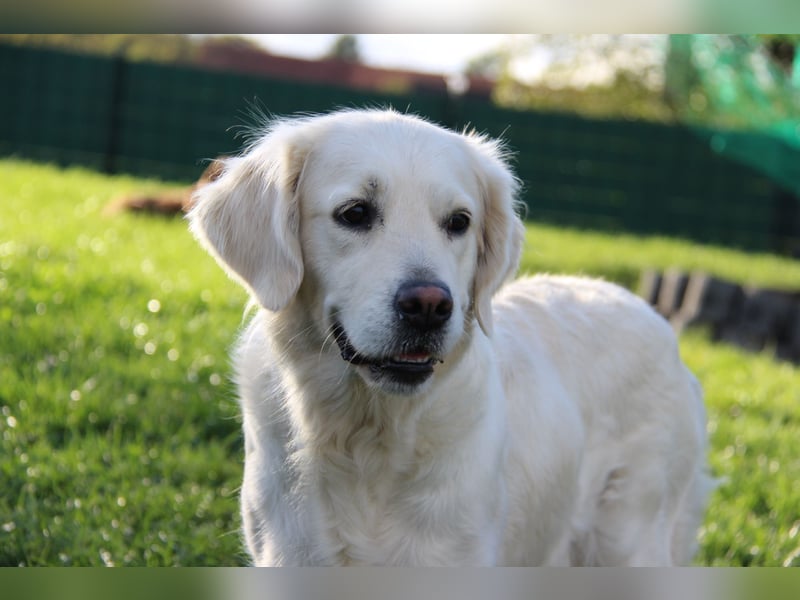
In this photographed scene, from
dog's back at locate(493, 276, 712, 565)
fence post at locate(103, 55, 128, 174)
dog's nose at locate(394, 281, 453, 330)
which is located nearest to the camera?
dog's nose at locate(394, 281, 453, 330)

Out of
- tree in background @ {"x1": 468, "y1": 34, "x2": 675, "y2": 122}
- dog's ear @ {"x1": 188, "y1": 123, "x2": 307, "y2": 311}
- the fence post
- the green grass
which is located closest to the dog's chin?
dog's ear @ {"x1": 188, "y1": 123, "x2": 307, "y2": 311}

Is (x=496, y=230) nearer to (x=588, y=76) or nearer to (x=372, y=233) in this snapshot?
(x=372, y=233)

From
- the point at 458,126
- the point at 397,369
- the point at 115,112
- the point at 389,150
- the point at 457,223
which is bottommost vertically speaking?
the point at 115,112

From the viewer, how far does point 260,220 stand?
2.82 meters

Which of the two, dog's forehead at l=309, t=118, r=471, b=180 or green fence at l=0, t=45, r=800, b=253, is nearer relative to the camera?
dog's forehead at l=309, t=118, r=471, b=180

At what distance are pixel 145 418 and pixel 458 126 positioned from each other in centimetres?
1401

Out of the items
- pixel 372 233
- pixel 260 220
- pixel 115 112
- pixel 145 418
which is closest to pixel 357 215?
pixel 372 233

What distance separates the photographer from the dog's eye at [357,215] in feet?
8.69

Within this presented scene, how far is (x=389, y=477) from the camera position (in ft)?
8.79

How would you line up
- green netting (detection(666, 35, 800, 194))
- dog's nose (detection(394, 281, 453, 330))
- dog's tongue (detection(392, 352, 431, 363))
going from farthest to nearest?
green netting (detection(666, 35, 800, 194))
dog's tongue (detection(392, 352, 431, 363))
dog's nose (detection(394, 281, 453, 330))

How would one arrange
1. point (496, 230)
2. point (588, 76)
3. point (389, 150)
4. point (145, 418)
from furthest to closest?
1. point (588, 76)
2. point (145, 418)
3. point (496, 230)
4. point (389, 150)

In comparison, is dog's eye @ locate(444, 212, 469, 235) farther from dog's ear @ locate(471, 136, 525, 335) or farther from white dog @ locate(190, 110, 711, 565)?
dog's ear @ locate(471, 136, 525, 335)

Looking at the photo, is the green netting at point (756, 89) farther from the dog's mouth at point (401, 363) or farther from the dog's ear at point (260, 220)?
the dog's mouth at point (401, 363)

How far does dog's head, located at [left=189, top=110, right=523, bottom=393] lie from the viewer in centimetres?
252
